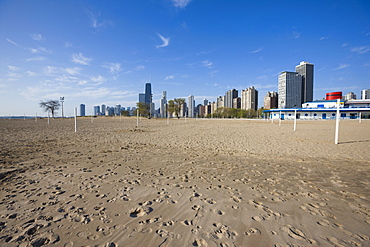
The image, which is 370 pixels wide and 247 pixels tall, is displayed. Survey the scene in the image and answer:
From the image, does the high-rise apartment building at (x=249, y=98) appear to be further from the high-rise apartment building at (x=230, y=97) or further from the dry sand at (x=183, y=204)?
the dry sand at (x=183, y=204)

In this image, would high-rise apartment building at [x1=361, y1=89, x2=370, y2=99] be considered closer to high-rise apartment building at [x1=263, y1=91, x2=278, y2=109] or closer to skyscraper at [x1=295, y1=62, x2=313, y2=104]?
skyscraper at [x1=295, y1=62, x2=313, y2=104]

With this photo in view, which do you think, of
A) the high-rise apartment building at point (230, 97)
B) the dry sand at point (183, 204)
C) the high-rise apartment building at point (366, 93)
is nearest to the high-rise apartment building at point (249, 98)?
the high-rise apartment building at point (230, 97)

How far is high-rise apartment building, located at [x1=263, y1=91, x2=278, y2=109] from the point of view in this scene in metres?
127

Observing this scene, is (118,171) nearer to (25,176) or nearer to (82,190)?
(82,190)

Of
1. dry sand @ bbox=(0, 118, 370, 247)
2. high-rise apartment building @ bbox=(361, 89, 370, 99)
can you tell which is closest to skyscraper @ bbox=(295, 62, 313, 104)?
high-rise apartment building @ bbox=(361, 89, 370, 99)

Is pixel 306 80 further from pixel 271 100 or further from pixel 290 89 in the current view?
pixel 271 100

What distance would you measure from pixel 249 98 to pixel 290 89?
3176cm

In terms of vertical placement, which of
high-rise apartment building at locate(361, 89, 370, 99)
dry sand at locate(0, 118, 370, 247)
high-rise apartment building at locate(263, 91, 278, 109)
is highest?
high-rise apartment building at locate(361, 89, 370, 99)

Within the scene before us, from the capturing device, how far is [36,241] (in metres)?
2.37

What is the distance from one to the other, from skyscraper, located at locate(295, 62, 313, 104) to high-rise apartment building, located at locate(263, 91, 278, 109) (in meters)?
21.5

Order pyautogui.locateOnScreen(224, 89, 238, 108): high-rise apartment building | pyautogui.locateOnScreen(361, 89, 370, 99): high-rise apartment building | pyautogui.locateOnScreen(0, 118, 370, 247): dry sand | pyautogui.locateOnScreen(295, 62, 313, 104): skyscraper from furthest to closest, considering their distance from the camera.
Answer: pyautogui.locateOnScreen(224, 89, 238, 108): high-rise apartment building, pyautogui.locateOnScreen(295, 62, 313, 104): skyscraper, pyautogui.locateOnScreen(361, 89, 370, 99): high-rise apartment building, pyautogui.locateOnScreen(0, 118, 370, 247): dry sand

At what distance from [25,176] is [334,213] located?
310 inches

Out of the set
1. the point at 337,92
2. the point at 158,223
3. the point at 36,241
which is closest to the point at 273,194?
the point at 158,223

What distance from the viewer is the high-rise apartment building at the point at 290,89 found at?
123562 mm
